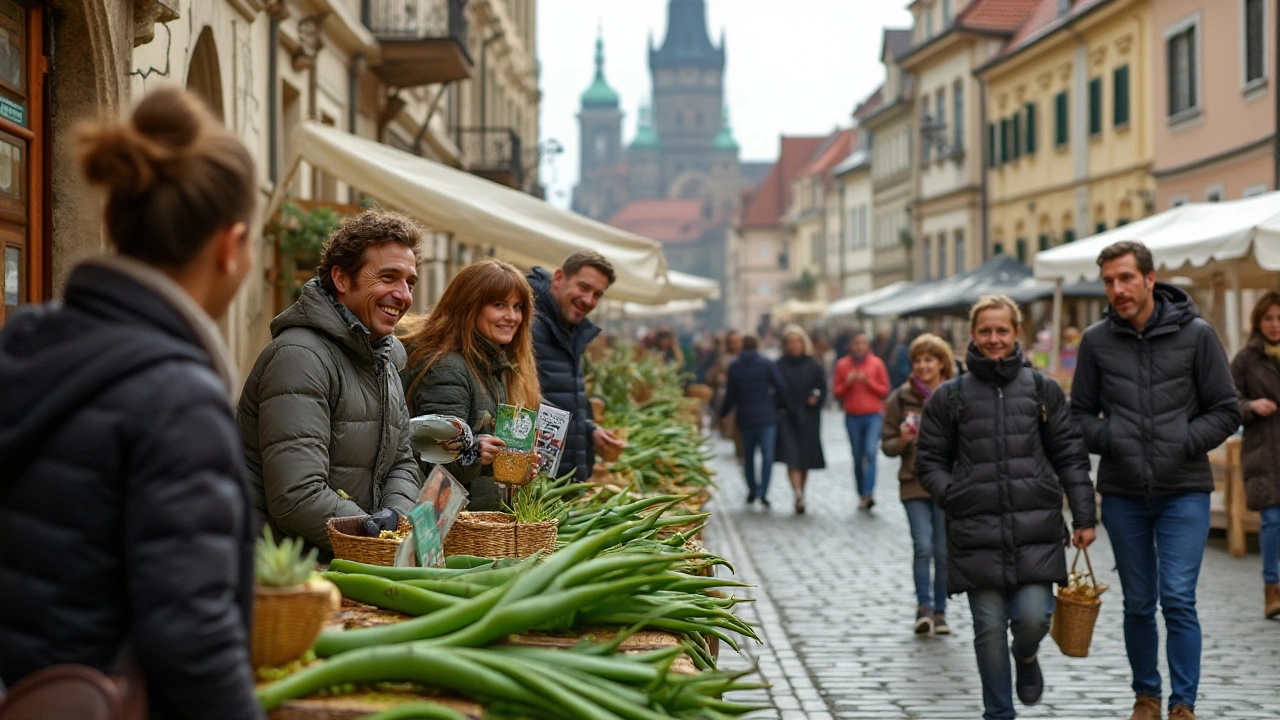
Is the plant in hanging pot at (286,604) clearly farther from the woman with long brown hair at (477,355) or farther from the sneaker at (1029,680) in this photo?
the sneaker at (1029,680)

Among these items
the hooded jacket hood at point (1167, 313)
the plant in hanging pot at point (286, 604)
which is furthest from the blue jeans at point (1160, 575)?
the plant in hanging pot at point (286, 604)

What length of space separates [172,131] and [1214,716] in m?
5.76

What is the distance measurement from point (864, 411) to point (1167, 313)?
9822 millimetres

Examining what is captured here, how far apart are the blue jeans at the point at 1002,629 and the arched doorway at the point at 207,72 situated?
6.93m

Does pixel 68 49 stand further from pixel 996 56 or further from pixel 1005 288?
pixel 996 56

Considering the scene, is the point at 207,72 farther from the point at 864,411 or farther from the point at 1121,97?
the point at 1121,97

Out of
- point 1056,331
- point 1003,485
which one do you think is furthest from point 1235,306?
point 1003,485

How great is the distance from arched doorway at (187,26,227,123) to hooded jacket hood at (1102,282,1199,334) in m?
6.76

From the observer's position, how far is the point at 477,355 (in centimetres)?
582

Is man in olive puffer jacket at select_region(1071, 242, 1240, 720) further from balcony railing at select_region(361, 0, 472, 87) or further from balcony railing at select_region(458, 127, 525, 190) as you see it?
balcony railing at select_region(458, 127, 525, 190)

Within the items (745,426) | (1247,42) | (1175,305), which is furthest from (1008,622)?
(1247,42)

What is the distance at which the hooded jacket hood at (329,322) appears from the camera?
4445mm

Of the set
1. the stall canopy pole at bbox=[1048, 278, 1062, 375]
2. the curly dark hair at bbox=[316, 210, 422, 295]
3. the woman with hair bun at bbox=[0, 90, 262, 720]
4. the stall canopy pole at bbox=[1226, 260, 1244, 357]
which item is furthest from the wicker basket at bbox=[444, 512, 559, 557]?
the stall canopy pole at bbox=[1048, 278, 1062, 375]

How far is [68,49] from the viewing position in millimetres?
7625
